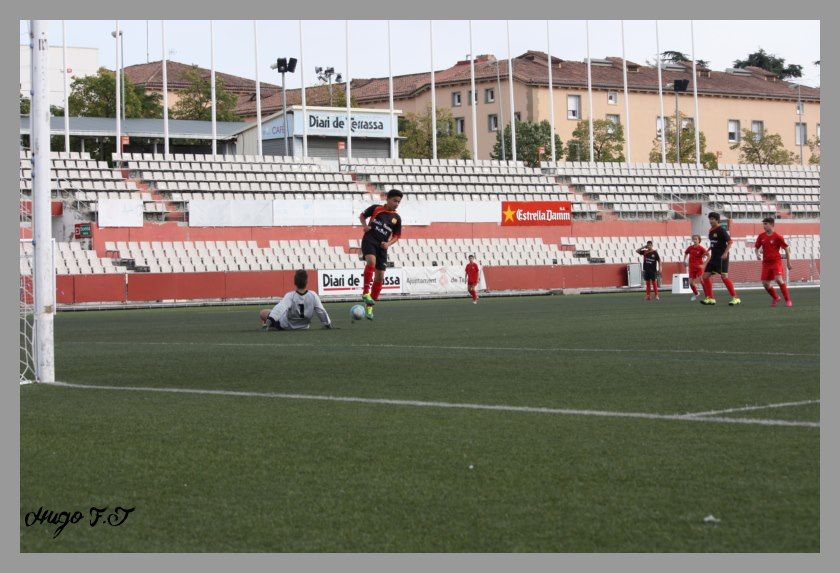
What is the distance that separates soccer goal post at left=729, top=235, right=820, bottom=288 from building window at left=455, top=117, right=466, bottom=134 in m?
34.7

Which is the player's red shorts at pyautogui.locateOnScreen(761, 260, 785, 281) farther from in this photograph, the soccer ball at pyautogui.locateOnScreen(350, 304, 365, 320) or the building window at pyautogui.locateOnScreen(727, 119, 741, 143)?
the building window at pyautogui.locateOnScreen(727, 119, 741, 143)

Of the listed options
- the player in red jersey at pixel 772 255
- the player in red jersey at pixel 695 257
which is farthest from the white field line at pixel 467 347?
the player in red jersey at pixel 695 257

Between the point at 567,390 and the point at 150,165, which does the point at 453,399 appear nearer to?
the point at 567,390

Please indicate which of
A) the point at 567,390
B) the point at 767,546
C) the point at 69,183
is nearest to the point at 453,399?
the point at 567,390

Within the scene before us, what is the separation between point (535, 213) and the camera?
1916 inches

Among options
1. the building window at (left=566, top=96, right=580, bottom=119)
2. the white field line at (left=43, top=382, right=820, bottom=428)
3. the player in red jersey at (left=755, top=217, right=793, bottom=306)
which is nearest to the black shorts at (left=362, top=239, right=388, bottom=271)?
the white field line at (left=43, top=382, right=820, bottom=428)

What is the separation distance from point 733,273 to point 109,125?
33.3m

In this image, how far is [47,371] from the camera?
10.1 metres

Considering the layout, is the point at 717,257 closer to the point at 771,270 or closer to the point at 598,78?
the point at 771,270

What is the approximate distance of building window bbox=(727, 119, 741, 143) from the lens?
283ft

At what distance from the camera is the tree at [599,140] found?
73.8 meters
